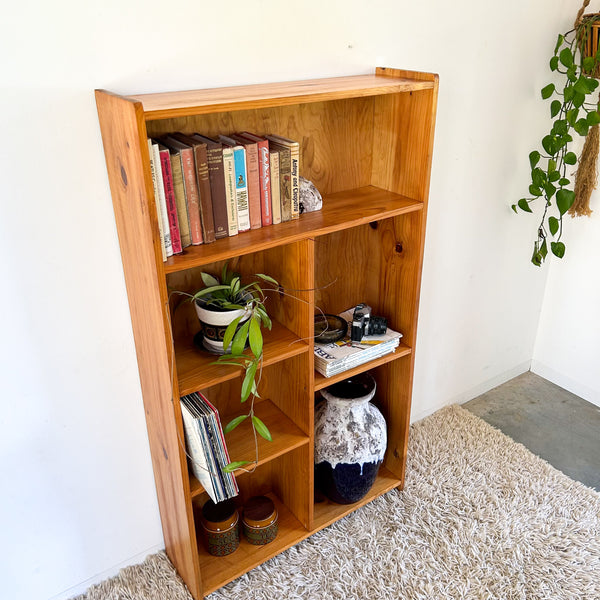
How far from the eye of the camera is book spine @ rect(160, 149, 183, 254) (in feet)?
4.19

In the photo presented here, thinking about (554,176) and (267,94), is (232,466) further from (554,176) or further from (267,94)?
(554,176)

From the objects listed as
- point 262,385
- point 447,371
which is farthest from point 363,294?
point 447,371

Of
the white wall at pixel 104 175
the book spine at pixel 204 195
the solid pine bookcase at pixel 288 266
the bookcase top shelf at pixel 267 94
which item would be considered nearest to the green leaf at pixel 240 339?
the solid pine bookcase at pixel 288 266

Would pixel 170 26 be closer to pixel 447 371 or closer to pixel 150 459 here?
pixel 150 459

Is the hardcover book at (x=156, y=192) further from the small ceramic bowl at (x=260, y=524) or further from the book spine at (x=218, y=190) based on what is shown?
the small ceramic bowl at (x=260, y=524)

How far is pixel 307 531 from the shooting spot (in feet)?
6.22

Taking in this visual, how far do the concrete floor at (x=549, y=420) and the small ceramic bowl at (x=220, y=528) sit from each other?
122 centimetres

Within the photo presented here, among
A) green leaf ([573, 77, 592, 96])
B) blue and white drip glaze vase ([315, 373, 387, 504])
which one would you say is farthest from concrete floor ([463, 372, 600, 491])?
green leaf ([573, 77, 592, 96])

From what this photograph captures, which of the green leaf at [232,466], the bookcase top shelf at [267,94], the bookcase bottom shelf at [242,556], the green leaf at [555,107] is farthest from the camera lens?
the green leaf at [555,107]

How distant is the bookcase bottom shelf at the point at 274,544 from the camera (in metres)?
1.75

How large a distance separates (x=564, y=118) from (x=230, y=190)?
1.50 metres

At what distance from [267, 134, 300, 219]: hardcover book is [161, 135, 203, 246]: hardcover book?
0.26 m

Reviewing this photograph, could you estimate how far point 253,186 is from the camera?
4.78 ft

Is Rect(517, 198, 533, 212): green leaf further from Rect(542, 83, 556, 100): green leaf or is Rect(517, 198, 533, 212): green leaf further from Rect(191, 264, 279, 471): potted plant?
Rect(191, 264, 279, 471): potted plant
